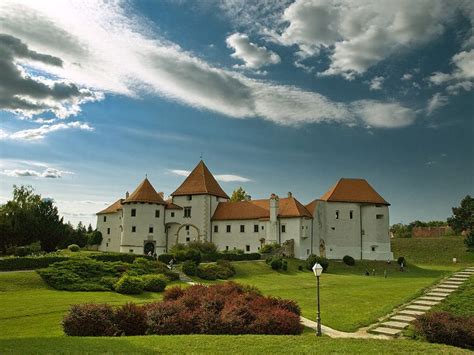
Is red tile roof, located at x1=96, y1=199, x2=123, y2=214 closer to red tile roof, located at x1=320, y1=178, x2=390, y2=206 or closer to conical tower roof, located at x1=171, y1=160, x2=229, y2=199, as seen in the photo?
conical tower roof, located at x1=171, y1=160, x2=229, y2=199

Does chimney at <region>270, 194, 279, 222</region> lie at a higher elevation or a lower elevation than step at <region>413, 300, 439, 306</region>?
higher

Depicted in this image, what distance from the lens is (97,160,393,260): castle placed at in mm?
48031

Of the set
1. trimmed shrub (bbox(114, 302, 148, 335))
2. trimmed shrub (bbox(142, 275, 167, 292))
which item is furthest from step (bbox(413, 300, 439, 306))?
trimmed shrub (bbox(142, 275, 167, 292))

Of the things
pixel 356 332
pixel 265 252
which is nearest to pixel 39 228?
pixel 265 252

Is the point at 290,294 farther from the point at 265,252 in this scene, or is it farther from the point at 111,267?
the point at 265,252

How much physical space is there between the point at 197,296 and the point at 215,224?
36482 millimetres

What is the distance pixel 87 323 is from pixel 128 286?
11.7m

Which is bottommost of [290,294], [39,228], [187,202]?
[290,294]

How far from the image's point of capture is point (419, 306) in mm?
18938

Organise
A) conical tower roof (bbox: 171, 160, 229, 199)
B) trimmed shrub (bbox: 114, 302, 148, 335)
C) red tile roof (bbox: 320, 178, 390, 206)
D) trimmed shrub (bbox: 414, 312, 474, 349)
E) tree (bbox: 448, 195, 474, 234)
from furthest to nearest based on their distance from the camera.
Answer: tree (bbox: 448, 195, 474, 234) → red tile roof (bbox: 320, 178, 390, 206) → conical tower roof (bbox: 171, 160, 229, 199) → trimmed shrub (bbox: 114, 302, 148, 335) → trimmed shrub (bbox: 414, 312, 474, 349)

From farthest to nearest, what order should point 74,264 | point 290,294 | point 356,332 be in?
point 74,264, point 290,294, point 356,332

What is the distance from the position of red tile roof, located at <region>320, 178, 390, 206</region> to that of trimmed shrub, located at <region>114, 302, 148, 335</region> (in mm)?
41734

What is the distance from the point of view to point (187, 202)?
52.4m

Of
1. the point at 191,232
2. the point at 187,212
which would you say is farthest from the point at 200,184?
the point at 191,232
